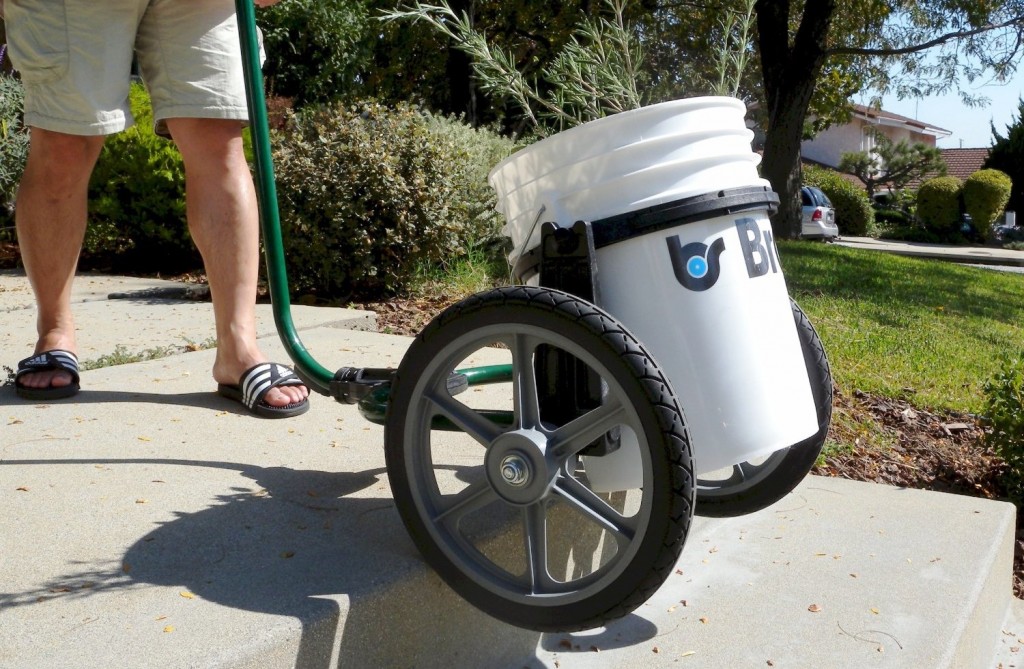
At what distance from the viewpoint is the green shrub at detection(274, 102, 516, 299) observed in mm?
5445

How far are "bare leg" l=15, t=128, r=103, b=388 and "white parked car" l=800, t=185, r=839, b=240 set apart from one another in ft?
76.5

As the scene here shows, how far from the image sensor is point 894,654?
6.97 ft

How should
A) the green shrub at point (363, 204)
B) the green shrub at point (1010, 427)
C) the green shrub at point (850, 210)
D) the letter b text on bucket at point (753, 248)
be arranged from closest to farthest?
the letter b text on bucket at point (753, 248), the green shrub at point (1010, 427), the green shrub at point (363, 204), the green shrub at point (850, 210)

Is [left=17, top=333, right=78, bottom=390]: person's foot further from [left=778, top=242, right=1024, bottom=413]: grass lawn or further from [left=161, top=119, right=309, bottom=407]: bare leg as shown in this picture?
[left=778, top=242, right=1024, bottom=413]: grass lawn

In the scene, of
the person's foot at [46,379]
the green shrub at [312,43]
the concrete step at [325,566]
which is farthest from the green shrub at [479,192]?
the green shrub at [312,43]

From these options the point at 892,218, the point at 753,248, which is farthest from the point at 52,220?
the point at 892,218

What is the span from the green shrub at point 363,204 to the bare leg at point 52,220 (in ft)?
8.31

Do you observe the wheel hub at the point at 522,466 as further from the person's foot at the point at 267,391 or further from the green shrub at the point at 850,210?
the green shrub at the point at 850,210

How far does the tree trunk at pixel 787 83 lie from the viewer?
40.5 feet

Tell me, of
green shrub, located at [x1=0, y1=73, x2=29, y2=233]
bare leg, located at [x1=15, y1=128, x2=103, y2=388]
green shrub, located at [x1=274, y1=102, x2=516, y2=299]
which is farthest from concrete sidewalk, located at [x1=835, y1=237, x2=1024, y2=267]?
bare leg, located at [x1=15, y1=128, x2=103, y2=388]

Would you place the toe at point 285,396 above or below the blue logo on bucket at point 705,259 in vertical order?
below

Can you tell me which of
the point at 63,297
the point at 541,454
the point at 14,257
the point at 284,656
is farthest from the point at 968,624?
the point at 14,257

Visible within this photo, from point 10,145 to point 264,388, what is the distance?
19.1 feet

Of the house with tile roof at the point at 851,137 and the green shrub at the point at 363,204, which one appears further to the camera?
the house with tile roof at the point at 851,137
